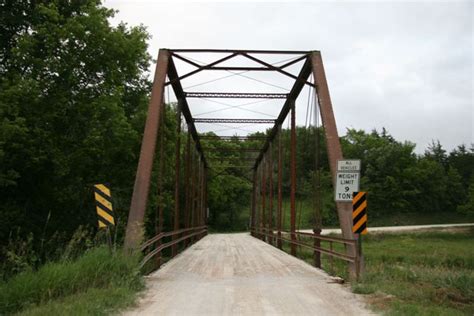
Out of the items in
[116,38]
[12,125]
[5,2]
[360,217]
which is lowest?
[360,217]

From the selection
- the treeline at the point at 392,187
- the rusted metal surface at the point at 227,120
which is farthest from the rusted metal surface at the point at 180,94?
the treeline at the point at 392,187

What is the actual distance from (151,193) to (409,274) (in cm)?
1265

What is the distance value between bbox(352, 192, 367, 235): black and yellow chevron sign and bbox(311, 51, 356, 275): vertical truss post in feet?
1.68

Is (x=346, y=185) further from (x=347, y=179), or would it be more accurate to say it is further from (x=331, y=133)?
(x=331, y=133)

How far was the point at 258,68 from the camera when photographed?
14742 mm

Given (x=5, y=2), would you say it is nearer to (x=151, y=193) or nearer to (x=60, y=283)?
(x=151, y=193)

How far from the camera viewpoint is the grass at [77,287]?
20.9 ft

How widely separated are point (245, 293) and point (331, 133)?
506 cm

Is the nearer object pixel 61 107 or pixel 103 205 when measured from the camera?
pixel 103 205

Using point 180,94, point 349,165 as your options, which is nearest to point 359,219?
point 349,165

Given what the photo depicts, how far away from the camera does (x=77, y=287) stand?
7824 millimetres

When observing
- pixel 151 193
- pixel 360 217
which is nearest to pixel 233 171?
pixel 151 193

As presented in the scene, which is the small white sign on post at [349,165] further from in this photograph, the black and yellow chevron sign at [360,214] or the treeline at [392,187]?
the treeline at [392,187]

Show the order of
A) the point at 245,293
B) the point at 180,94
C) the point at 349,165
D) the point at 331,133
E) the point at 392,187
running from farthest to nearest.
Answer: the point at 392,187 < the point at 180,94 < the point at 331,133 < the point at 349,165 < the point at 245,293
